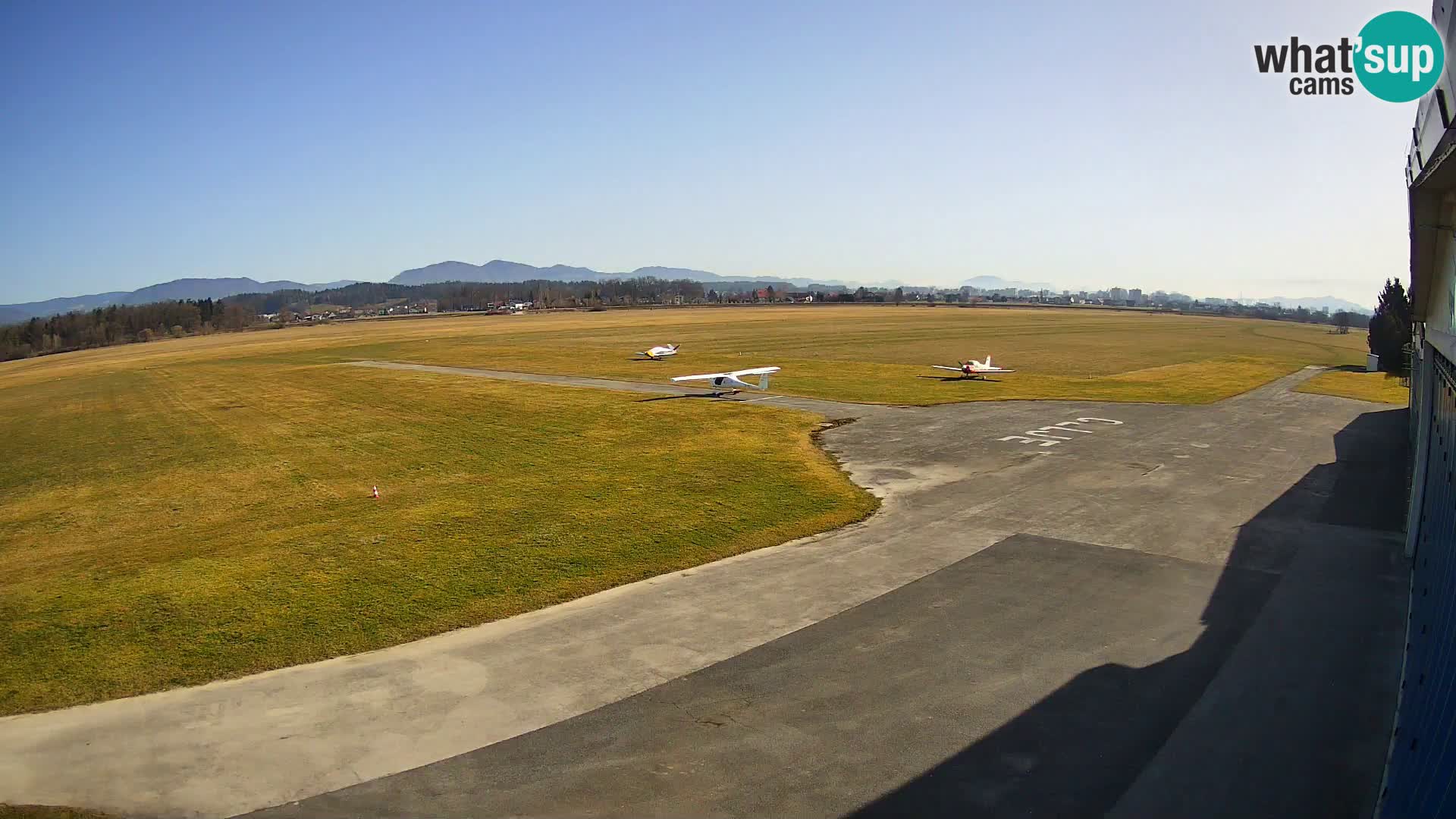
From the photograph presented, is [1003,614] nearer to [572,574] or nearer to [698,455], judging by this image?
[572,574]

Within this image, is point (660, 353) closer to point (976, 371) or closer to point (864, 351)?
point (864, 351)

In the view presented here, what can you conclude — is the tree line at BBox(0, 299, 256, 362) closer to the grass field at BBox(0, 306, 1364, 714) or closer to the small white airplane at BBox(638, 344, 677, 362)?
the grass field at BBox(0, 306, 1364, 714)

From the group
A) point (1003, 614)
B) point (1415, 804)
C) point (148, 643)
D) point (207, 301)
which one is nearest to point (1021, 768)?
point (1415, 804)

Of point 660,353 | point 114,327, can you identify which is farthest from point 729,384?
point 114,327

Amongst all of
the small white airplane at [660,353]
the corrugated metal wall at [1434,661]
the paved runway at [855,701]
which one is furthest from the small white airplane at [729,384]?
the corrugated metal wall at [1434,661]

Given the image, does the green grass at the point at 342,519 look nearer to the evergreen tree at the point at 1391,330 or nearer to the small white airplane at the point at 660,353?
the small white airplane at the point at 660,353
